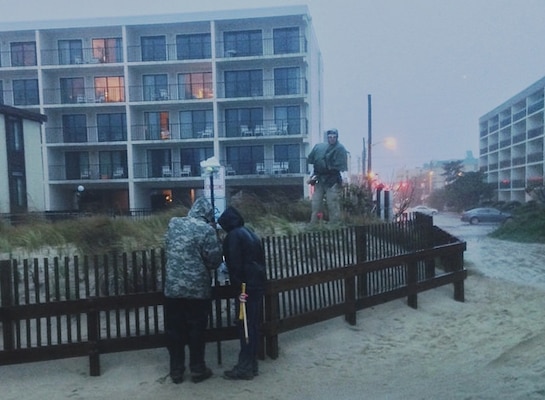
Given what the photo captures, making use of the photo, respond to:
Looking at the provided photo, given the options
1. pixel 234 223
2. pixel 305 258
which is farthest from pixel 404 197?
pixel 234 223

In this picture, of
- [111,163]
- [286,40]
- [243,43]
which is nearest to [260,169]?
[243,43]

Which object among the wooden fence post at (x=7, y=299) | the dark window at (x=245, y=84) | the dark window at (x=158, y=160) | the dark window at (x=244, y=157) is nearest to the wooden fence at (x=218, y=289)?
the wooden fence post at (x=7, y=299)

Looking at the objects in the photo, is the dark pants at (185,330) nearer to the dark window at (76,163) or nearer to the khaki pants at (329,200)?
the khaki pants at (329,200)

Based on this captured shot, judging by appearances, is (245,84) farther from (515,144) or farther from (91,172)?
(515,144)

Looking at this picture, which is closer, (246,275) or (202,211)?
(246,275)

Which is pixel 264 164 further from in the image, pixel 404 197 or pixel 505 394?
pixel 505 394

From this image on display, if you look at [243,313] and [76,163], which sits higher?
[76,163]

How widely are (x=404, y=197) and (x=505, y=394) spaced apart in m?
15.7

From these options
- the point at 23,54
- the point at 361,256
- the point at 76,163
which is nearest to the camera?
the point at 361,256

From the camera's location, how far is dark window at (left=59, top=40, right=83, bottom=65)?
37219 mm

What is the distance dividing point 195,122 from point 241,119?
3358 mm

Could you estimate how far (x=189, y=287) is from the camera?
5.12m

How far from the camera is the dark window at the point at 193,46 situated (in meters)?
35.9

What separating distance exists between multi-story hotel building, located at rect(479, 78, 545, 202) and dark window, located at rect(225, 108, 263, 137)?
2026 centimetres
